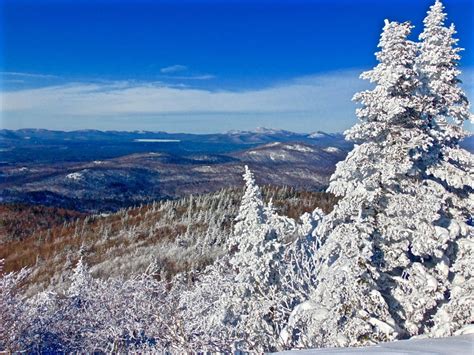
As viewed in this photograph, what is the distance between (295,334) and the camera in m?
13.8

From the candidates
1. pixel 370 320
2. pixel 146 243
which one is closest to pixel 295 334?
pixel 370 320

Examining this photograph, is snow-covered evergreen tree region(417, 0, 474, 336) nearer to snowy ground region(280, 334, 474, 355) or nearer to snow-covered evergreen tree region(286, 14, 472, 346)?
snow-covered evergreen tree region(286, 14, 472, 346)

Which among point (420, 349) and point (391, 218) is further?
point (391, 218)

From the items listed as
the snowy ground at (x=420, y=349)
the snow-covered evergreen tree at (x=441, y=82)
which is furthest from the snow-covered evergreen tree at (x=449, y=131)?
the snowy ground at (x=420, y=349)

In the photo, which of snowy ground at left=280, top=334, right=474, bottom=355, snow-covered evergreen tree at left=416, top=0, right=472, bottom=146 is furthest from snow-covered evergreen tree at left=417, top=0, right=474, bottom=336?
snowy ground at left=280, top=334, right=474, bottom=355

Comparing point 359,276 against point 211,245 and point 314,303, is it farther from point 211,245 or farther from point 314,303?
point 211,245

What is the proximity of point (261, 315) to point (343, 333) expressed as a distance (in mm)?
5836

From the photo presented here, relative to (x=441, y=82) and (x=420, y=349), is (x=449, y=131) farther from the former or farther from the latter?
(x=420, y=349)

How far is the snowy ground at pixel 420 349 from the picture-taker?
8109 mm

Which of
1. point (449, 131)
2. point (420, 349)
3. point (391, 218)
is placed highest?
point (449, 131)

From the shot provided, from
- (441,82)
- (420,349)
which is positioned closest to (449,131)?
(441,82)

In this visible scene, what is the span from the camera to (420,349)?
834 centimetres

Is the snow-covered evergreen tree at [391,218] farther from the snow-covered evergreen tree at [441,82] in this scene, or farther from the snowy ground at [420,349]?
the snowy ground at [420,349]

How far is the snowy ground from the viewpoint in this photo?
8109mm
